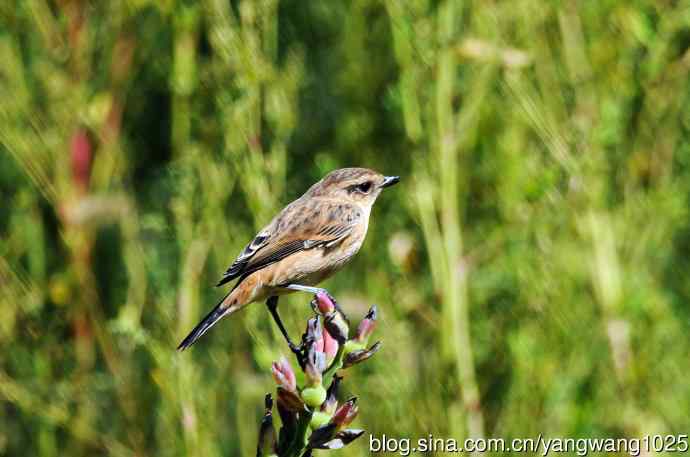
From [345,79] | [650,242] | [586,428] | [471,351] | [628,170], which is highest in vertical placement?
[345,79]

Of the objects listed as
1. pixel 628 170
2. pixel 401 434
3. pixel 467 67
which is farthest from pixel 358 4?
pixel 401 434

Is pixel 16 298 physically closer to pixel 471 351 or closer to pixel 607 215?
pixel 471 351

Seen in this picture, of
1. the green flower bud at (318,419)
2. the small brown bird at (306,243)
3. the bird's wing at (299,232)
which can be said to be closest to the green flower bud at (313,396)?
the green flower bud at (318,419)

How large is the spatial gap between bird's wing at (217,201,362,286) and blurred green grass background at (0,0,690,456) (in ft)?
0.36

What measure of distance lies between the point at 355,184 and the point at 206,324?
1.07 m

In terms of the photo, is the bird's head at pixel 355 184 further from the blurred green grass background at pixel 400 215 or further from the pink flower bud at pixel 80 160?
the pink flower bud at pixel 80 160

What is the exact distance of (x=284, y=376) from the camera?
2268mm

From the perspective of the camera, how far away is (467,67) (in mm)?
4340

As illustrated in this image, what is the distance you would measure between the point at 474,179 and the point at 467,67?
2.31ft

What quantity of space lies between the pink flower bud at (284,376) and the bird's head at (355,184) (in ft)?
6.22

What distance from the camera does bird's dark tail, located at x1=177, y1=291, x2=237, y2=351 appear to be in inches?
129

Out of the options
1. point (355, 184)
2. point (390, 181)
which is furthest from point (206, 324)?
point (355, 184)

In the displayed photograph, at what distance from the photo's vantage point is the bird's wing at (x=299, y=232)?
388 centimetres

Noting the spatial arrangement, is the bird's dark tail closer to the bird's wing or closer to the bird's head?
the bird's wing
